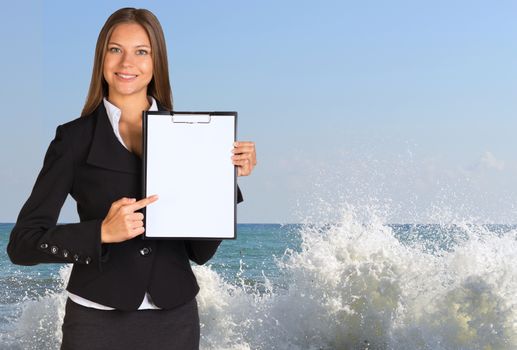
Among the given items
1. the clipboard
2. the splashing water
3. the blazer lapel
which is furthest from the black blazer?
the splashing water

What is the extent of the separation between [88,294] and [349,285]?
4779mm

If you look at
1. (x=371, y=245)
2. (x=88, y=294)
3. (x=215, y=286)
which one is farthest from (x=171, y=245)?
(x=215, y=286)

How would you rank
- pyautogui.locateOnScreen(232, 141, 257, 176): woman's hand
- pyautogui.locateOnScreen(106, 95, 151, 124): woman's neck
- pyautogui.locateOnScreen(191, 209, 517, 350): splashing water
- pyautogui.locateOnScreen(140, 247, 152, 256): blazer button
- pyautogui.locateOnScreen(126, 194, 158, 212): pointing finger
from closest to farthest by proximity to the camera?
pyautogui.locateOnScreen(126, 194, 158, 212): pointing finger
pyautogui.locateOnScreen(232, 141, 257, 176): woman's hand
pyautogui.locateOnScreen(140, 247, 152, 256): blazer button
pyautogui.locateOnScreen(106, 95, 151, 124): woman's neck
pyautogui.locateOnScreen(191, 209, 517, 350): splashing water

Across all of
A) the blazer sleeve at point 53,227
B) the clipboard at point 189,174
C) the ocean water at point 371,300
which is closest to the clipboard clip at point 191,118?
the clipboard at point 189,174

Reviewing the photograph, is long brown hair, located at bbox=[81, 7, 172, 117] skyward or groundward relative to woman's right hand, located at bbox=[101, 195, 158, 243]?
skyward

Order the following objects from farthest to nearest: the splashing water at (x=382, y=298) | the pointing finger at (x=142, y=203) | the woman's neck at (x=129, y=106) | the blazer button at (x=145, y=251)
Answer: the splashing water at (x=382, y=298)
the woman's neck at (x=129, y=106)
the blazer button at (x=145, y=251)
the pointing finger at (x=142, y=203)

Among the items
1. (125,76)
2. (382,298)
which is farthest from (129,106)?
(382,298)

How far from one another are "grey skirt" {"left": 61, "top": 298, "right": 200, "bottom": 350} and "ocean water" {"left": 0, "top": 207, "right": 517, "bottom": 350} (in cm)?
423

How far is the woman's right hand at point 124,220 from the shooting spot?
1556 millimetres

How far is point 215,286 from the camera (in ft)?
25.5

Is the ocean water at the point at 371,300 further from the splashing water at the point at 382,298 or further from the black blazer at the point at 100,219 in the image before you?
the black blazer at the point at 100,219

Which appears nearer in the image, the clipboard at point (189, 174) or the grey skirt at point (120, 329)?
the clipboard at point (189, 174)

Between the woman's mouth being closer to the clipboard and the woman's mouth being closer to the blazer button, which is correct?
the clipboard

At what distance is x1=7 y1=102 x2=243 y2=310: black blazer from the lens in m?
1.73
